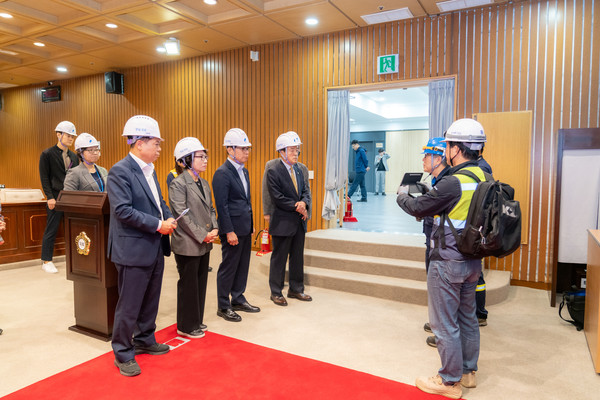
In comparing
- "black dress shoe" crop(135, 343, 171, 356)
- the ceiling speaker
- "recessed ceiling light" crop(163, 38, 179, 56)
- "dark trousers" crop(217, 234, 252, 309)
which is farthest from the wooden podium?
the ceiling speaker

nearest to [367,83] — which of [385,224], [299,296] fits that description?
[385,224]

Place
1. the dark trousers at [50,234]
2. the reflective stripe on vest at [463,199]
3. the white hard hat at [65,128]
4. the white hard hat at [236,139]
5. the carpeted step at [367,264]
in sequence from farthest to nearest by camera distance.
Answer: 1. the dark trousers at [50,234]
2. the white hard hat at [65,128]
3. the carpeted step at [367,264]
4. the white hard hat at [236,139]
5. the reflective stripe on vest at [463,199]

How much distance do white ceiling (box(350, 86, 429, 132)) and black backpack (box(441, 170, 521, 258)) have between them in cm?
1016

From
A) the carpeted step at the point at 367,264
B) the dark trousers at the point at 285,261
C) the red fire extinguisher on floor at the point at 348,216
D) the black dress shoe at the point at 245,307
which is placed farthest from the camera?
the red fire extinguisher on floor at the point at 348,216

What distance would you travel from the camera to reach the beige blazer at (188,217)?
10.7ft

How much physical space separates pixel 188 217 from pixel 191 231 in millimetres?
121

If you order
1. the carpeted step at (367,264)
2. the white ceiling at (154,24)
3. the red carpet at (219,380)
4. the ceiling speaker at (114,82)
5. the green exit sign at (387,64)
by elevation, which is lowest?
the red carpet at (219,380)

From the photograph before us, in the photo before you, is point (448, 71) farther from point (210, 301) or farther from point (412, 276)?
point (210, 301)

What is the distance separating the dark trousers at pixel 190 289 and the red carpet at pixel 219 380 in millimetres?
281

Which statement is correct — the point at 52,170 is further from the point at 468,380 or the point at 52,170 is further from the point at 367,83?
the point at 468,380

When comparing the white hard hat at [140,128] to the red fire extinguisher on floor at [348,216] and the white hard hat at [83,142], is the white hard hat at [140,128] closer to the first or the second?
the white hard hat at [83,142]

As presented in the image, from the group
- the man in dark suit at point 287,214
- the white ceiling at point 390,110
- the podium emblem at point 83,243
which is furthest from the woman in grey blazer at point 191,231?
the white ceiling at point 390,110

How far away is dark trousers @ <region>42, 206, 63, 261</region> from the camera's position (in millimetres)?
5932

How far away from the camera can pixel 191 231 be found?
3.26 m
